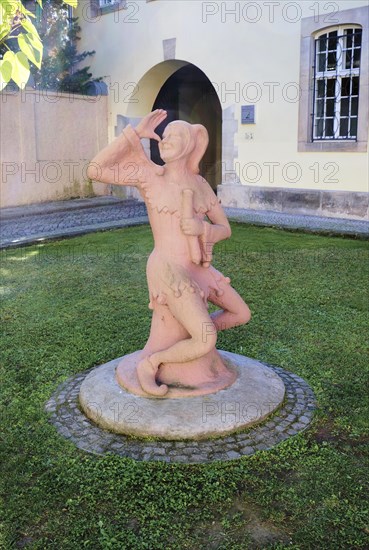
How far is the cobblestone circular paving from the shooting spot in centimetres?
323

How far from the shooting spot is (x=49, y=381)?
431 centimetres

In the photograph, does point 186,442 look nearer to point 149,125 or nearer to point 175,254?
point 175,254

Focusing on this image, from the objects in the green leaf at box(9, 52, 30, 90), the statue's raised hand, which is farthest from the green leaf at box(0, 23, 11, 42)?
the statue's raised hand

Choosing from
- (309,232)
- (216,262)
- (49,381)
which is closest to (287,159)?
(309,232)

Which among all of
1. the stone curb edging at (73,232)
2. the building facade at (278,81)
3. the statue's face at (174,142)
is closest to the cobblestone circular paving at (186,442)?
the statue's face at (174,142)

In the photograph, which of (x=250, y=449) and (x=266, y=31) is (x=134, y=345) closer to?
(x=250, y=449)

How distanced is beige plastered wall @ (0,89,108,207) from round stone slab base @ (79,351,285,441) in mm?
10420

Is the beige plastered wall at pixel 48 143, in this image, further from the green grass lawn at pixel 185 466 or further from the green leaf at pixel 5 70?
the green leaf at pixel 5 70

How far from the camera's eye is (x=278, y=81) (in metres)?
11.8

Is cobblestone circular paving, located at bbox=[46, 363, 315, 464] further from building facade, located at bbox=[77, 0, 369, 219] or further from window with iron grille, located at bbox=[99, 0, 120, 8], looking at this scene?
window with iron grille, located at bbox=[99, 0, 120, 8]

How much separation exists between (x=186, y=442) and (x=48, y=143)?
1191cm

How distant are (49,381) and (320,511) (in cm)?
230

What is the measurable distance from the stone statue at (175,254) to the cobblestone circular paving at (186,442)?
1.24ft

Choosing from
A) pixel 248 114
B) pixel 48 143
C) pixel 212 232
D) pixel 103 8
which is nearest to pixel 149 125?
pixel 212 232
